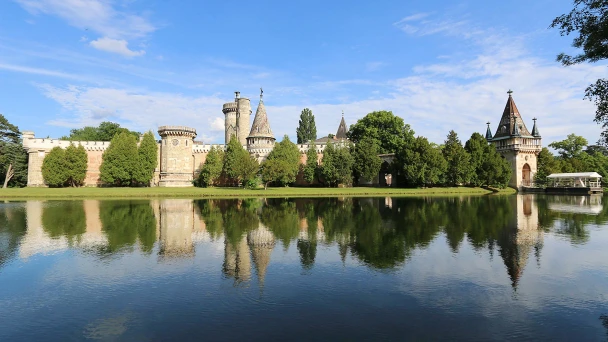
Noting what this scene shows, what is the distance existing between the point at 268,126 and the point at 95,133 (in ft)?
→ 136

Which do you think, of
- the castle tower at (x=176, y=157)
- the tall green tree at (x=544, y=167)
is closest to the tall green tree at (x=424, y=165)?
the tall green tree at (x=544, y=167)

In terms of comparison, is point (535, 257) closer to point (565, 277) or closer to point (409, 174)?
point (565, 277)

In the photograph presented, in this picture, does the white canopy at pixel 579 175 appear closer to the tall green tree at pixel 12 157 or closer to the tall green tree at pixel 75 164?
the tall green tree at pixel 75 164

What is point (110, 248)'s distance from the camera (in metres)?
12.4

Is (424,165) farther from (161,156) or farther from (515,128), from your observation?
(161,156)

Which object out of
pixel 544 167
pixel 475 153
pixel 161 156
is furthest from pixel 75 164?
pixel 544 167

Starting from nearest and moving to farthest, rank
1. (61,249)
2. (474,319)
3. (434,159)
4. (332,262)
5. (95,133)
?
(474,319) → (332,262) → (61,249) → (434,159) → (95,133)

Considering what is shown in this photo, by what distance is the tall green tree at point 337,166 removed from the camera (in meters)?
50.1

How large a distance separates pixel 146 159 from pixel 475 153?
146 feet

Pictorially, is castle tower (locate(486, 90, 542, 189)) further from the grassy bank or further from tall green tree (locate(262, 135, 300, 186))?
tall green tree (locate(262, 135, 300, 186))

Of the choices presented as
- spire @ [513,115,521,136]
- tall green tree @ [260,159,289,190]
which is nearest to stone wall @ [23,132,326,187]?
tall green tree @ [260,159,289,190]

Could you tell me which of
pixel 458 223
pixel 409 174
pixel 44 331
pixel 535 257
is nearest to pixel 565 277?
pixel 535 257

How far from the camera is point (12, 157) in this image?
175ft

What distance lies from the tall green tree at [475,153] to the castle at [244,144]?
6.64m
